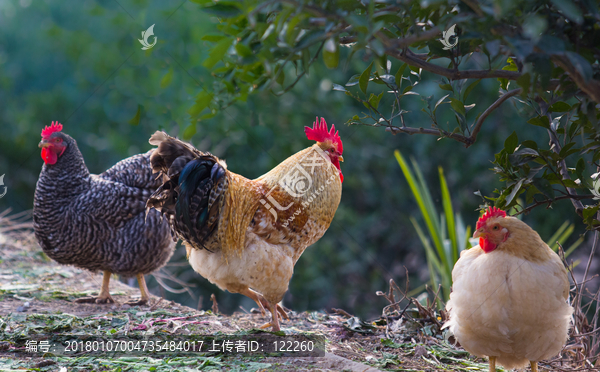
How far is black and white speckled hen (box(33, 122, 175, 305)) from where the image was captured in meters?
3.73

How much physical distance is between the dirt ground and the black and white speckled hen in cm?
39

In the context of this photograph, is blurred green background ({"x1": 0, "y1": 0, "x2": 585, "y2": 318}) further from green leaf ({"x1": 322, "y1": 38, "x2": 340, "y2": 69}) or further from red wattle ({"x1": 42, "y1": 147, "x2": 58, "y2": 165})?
green leaf ({"x1": 322, "y1": 38, "x2": 340, "y2": 69})

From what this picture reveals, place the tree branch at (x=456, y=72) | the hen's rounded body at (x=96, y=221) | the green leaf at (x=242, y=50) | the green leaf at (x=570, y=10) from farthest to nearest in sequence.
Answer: the hen's rounded body at (x=96, y=221) < the tree branch at (x=456, y=72) < the green leaf at (x=242, y=50) < the green leaf at (x=570, y=10)

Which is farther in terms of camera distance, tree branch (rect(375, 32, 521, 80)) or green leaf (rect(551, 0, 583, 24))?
tree branch (rect(375, 32, 521, 80))

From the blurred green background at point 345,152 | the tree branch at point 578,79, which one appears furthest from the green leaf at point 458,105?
the blurred green background at point 345,152

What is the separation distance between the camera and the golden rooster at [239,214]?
2951mm

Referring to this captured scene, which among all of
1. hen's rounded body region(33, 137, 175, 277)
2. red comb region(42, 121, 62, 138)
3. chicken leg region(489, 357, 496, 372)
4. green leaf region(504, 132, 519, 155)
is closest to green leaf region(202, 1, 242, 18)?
green leaf region(504, 132, 519, 155)

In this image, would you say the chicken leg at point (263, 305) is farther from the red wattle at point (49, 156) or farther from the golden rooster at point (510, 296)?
the red wattle at point (49, 156)

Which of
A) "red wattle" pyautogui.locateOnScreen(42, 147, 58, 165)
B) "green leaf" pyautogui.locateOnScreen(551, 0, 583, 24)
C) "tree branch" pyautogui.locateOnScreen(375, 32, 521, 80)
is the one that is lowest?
"red wattle" pyautogui.locateOnScreen(42, 147, 58, 165)

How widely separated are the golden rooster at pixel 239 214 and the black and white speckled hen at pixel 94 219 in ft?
2.79

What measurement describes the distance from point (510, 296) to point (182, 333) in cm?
199

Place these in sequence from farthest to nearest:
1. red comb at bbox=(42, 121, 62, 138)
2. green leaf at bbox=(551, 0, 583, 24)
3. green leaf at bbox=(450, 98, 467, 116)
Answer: red comb at bbox=(42, 121, 62, 138)
green leaf at bbox=(450, 98, 467, 116)
green leaf at bbox=(551, 0, 583, 24)

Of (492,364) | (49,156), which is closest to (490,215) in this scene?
(492,364)

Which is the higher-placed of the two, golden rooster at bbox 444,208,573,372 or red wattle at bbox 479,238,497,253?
red wattle at bbox 479,238,497,253
